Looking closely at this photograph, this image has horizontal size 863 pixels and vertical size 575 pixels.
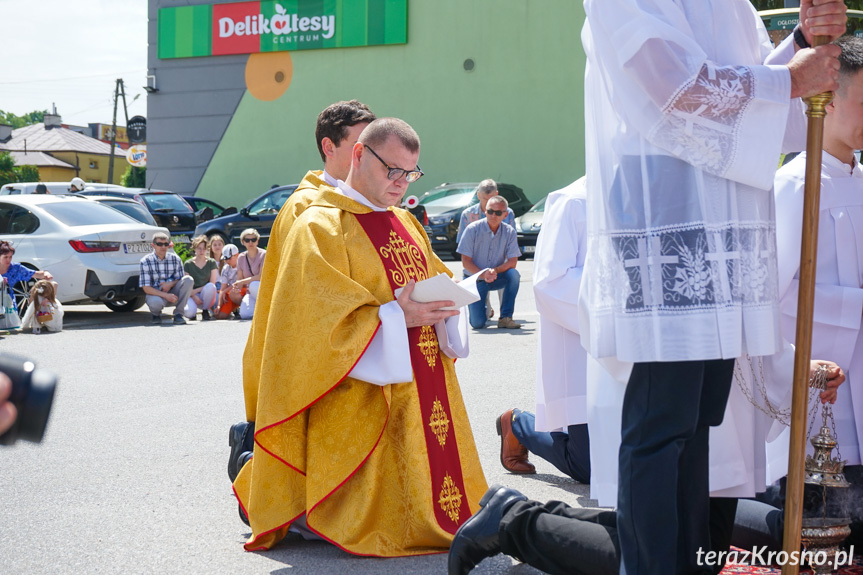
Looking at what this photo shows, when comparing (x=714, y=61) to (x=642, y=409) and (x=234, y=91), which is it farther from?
(x=234, y=91)

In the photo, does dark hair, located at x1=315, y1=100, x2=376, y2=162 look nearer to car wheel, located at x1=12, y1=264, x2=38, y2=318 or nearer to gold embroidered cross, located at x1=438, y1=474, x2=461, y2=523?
gold embroidered cross, located at x1=438, y1=474, x2=461, y2=523

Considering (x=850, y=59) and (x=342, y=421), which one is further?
(x=342, y=421)

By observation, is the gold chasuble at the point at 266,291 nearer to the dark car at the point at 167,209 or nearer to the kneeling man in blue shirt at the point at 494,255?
the kneeling man in blue shirt at the point at 494,255

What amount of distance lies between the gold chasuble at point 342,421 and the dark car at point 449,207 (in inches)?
662

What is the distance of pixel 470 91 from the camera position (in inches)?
1139

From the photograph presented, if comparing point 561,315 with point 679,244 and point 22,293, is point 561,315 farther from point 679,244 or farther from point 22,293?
point 22,293

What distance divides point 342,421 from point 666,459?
1677 millimetres

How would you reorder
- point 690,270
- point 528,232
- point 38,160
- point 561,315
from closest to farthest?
point 690,270 < point 561,315 < point 528,232 < point 38,160

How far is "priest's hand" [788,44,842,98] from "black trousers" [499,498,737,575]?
117 centimetres

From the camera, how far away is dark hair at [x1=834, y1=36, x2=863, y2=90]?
3363 millimetres

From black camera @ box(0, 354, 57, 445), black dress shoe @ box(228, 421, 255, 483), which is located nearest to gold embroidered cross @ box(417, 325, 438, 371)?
black dress shoe @ box(228, 421, 255, 483)

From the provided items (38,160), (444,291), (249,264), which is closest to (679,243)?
(444,291)

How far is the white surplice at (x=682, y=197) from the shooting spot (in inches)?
99.6

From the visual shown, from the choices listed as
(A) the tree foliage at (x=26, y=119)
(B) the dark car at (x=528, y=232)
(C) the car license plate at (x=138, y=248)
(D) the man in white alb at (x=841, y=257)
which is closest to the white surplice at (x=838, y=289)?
(D) the man in white alb at (x=841, y=257)
